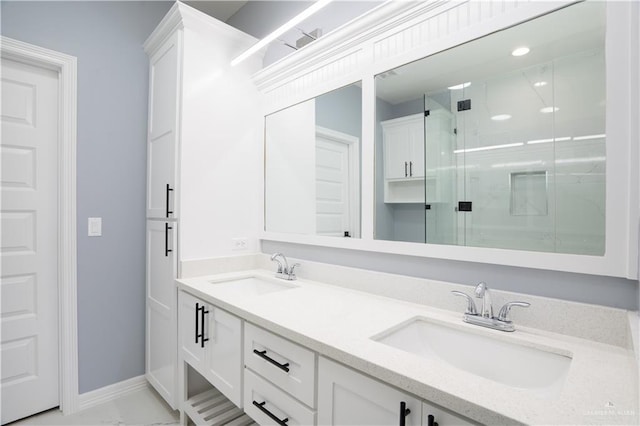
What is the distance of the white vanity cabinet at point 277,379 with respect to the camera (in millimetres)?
1041

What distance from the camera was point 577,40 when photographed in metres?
1.02

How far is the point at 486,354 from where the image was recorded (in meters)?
1.06

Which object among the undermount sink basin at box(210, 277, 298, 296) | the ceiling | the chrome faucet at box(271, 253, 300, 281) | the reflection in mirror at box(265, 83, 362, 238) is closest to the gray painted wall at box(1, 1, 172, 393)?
the ceiling

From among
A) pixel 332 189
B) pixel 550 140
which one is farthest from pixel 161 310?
pixel 550 140

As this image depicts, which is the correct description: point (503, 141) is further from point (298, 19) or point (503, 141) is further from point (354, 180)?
point (298, 19)

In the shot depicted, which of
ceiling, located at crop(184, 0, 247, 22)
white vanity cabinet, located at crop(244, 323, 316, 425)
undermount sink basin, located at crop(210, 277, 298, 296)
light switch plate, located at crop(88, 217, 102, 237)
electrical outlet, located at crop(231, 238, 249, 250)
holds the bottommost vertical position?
white vanity cabinet, located at crop(244, 323, 316, 425)

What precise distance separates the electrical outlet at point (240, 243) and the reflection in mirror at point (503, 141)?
3.36 ft

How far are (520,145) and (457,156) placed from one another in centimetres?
23

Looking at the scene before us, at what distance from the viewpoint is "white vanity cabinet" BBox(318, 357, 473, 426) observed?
0.76 meters

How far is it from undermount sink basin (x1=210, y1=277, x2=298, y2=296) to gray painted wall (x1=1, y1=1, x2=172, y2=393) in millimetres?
831

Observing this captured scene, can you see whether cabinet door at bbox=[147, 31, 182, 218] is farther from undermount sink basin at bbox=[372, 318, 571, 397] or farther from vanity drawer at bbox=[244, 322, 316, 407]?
undermount sink basin at bbox=[372, 318, 571, 397]

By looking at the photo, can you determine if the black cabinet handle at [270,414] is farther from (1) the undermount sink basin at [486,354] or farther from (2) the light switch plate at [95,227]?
(2) the light switch plate at [95,227]

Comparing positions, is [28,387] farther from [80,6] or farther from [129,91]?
[80,6]

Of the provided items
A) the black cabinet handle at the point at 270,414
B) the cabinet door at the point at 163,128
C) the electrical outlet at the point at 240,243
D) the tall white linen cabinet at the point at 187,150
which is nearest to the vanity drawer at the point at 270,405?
the black cabinet handle at the point at 270,414
